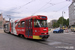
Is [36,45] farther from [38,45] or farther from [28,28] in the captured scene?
[28,28]

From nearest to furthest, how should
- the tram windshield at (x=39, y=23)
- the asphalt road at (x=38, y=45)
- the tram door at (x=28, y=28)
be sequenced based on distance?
the asphalt road at (x=38, y=45) < the tram windshield at (x=39, y=23) < the tram door at (x=28, y=28)

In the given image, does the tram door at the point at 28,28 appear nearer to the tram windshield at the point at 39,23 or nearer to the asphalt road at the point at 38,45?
the tram windshield at the point at 39,23

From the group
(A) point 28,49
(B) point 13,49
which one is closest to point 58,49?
(A) point 28,49

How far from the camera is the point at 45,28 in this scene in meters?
9.87

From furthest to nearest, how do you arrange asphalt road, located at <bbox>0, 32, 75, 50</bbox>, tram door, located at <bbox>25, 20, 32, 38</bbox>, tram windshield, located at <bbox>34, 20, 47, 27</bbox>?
tram door, located at <bbox>25, 20, 32, 38</bbox> → tram windshield, located at <bbox>34, 20, 47, 27</bbox> → asphalt road, located at <bbox>0, 32, 75, 50</bbox>

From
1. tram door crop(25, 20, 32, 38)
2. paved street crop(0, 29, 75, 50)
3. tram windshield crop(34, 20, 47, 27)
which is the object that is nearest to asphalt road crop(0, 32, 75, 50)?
paved street crop(0, 29, 75, 50)

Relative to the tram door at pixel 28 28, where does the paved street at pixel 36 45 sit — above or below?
below

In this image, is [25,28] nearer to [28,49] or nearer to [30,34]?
[30,34]

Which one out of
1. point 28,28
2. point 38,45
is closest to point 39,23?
point 28,28

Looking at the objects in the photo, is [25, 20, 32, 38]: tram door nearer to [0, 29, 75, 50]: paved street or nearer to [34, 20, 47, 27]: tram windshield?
[34, 20, 47, 27]: tram windshield

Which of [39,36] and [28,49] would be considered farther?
[39,36]

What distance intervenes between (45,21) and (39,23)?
878 millimetres

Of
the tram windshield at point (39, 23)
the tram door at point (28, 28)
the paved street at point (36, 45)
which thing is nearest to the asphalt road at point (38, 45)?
the paved street at point (36, 45)

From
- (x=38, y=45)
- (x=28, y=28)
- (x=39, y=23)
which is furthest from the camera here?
(x=28, y=28)
